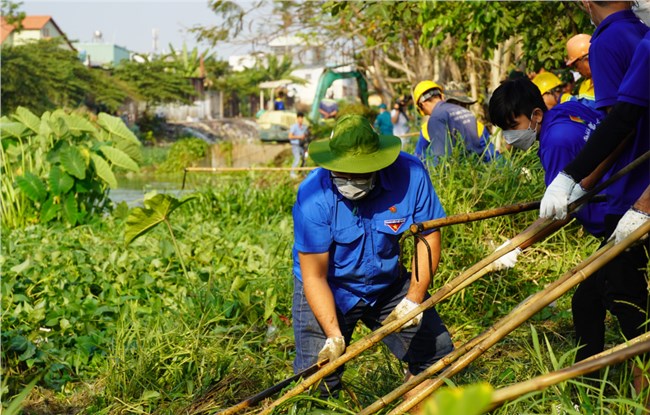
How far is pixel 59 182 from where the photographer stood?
9.65 meters

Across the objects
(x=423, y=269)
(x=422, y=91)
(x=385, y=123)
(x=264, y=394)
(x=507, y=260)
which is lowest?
A: (x=385, y=123)

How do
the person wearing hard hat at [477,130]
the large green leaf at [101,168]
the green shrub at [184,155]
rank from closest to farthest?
1. the person wearing hard hat at [477,130]
2. the large green leaf at [101,168]
3. the green shrub at [184,155]

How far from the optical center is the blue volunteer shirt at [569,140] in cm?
347

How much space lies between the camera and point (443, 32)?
9.05 metres

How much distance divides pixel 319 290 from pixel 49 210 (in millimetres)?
6873

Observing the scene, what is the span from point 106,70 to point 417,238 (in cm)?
4956

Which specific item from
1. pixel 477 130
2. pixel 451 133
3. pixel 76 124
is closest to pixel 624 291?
pixel 451 133

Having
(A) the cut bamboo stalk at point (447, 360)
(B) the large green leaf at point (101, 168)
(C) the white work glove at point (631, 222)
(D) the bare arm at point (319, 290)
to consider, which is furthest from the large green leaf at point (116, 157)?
(C) the white work glove at point (631, 222)

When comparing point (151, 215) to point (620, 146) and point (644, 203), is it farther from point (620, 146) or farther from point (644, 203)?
point (644, 203)

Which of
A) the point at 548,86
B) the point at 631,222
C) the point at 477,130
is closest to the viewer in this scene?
the point at 631,222

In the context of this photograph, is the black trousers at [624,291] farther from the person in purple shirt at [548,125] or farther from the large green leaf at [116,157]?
the large green leaf at [116,157]

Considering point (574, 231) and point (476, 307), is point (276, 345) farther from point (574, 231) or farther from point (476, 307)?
point (574, 231)

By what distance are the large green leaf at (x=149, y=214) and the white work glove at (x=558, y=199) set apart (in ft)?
10.6

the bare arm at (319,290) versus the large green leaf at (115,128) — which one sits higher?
the bare arm at (319,290)
